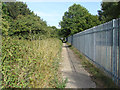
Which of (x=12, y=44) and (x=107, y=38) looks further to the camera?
(x=107, y=38)

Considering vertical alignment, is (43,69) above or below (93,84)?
above

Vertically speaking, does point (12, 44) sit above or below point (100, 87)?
above

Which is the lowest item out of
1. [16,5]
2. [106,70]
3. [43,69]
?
[106,70]

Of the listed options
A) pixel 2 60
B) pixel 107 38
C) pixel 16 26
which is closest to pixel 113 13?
pixel 16 26

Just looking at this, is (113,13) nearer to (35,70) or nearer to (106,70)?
(106,70)

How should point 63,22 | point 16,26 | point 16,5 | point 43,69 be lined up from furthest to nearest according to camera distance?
point 63,22, point 16,5, point 16,26, point 43,69

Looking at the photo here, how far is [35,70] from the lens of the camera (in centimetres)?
291

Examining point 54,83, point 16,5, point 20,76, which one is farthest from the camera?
point 16,5

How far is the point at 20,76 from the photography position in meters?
2.55

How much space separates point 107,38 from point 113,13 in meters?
20.2

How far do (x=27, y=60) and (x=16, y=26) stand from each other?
923 cm

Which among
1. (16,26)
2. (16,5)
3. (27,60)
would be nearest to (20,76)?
(27,60)

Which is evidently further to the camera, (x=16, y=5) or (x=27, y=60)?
(x=16, y=5)

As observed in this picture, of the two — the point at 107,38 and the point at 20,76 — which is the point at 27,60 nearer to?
the point at 20,76
